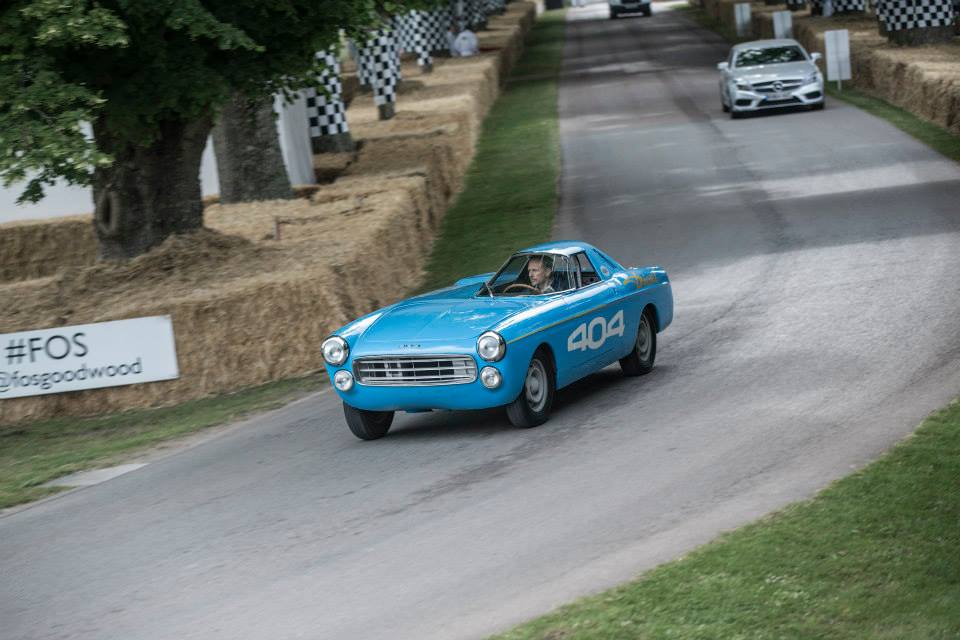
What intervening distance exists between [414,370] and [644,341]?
266 cm

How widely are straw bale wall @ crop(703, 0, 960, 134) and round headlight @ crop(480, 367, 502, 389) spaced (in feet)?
57.0

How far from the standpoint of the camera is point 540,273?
36.7ft

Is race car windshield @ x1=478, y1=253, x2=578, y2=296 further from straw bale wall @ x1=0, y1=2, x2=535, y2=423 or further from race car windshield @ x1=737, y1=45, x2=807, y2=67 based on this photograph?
race car windshield @ x1=737, y1=45, x2=807, y2=67

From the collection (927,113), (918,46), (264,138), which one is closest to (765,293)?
(264,138)

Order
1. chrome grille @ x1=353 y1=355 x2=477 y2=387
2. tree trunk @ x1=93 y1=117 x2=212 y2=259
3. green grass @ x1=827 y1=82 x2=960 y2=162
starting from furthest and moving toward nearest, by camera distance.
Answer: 1. green grass @ x1=827 y1=82 x2=960 y2=162
2. tree trunk @ x1=93 y1=117 x2=212 y2=259
3. chrome grille @ x1=353 y1=355 x2=477 y2=387

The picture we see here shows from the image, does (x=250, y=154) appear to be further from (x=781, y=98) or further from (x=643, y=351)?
(x=781, y=98)

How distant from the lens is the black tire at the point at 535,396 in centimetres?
1014

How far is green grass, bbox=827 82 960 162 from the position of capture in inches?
923

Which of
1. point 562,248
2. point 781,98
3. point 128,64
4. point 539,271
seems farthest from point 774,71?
point 539,271

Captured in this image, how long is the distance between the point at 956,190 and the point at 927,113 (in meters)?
8.09

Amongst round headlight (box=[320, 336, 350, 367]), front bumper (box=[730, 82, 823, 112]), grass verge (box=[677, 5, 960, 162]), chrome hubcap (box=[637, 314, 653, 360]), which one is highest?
round headlight (box=[320, 336, 350, 367])

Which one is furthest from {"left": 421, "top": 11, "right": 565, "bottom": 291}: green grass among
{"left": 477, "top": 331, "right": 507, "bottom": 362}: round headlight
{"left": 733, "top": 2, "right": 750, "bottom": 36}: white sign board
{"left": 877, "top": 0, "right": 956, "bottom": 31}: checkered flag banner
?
{"left": 733, "top": 2, "right": 750, "bottom": 36}: white sign board

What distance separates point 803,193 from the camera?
2062 centimetres

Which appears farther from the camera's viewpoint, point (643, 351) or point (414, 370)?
point (643, 351)
